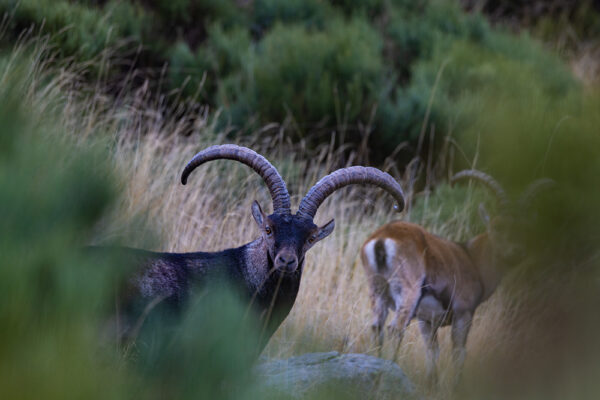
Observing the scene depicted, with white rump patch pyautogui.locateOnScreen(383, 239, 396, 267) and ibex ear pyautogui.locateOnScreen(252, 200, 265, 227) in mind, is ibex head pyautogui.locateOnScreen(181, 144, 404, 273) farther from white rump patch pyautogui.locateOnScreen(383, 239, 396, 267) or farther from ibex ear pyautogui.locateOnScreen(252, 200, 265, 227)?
white rump patch pyautogui.locateOnScreen(383, 239, 396, 267)

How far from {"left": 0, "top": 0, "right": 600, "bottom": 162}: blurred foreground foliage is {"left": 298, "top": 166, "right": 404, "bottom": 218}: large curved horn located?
4704mm

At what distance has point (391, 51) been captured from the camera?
13906 millimetres

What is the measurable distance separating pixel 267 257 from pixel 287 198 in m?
0.40

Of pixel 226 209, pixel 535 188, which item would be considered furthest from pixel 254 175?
pixel 535 188

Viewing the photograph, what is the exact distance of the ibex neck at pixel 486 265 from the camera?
7.74 m

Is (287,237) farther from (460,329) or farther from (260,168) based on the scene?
(460,329)

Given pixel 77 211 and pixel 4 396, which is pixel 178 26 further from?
pixel 4 396

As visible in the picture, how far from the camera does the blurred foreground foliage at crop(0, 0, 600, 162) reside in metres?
10.5

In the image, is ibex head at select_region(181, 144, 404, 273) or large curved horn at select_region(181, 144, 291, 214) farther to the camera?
large curved horn at select_region(181, 144, 291, 214)

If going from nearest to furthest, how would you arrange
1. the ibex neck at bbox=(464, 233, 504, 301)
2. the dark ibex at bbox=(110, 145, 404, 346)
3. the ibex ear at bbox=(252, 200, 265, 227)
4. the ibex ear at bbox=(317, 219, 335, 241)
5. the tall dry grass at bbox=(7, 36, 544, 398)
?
the dark ibex at bbox=(110, 145, 404, 346) < the ibex ear at bbox=(317, 219, 335, 241) < the ibex ear at bbox=(252, 200, 265, 227) < the tall dry grass at bbox=(7, 36, 544, 398) < the ibex neck at bbox=(464, 233, 504, 301)

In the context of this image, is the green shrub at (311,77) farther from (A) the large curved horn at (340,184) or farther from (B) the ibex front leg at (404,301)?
(A) the large curved horn at (340,184)

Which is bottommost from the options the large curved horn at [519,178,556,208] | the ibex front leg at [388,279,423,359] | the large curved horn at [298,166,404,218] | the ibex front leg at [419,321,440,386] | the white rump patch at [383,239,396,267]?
the ibex front leg at [419,321,440,386]

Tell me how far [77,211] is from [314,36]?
30.7 ft

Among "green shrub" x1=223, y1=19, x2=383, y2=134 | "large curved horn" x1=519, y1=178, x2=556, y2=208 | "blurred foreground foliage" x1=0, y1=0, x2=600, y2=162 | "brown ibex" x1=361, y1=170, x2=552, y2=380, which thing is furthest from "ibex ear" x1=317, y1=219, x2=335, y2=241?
"green shrub" x1=223, y1=19, x2=383, y2=134
